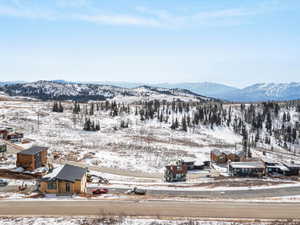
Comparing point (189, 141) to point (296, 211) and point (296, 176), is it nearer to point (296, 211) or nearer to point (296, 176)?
point (296, 176)

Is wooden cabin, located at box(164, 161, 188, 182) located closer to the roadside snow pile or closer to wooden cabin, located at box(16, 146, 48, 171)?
A: the roadside snow pile

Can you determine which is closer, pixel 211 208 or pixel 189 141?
pixel 211 208

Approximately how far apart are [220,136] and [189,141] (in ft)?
106

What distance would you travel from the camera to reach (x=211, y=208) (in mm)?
30891

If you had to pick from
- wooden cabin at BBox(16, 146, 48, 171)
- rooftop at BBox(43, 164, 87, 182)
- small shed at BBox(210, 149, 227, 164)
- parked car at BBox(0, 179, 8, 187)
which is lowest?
small shed at BBox(210, 149, 227, 164)

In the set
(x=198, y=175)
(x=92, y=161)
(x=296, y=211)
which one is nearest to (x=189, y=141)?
(x=198, y=175)

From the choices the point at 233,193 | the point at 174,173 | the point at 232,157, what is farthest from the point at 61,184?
the point at 232,157

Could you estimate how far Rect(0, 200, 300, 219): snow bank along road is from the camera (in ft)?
94.5

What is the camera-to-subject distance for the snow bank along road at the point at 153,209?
28.8 meters

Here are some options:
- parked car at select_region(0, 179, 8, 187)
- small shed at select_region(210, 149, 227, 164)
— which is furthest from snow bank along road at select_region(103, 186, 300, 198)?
small shed at select_region(210, 149, 227, 164)

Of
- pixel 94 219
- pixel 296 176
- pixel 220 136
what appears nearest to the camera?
pixel 94 219

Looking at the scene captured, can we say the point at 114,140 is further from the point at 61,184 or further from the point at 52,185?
the point at 61,184

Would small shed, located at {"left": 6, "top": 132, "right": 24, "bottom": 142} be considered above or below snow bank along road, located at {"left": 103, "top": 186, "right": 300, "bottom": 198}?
above

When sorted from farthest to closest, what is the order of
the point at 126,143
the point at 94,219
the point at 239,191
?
the point at 126,143 < the point at 239,191 < the point at 94,219
